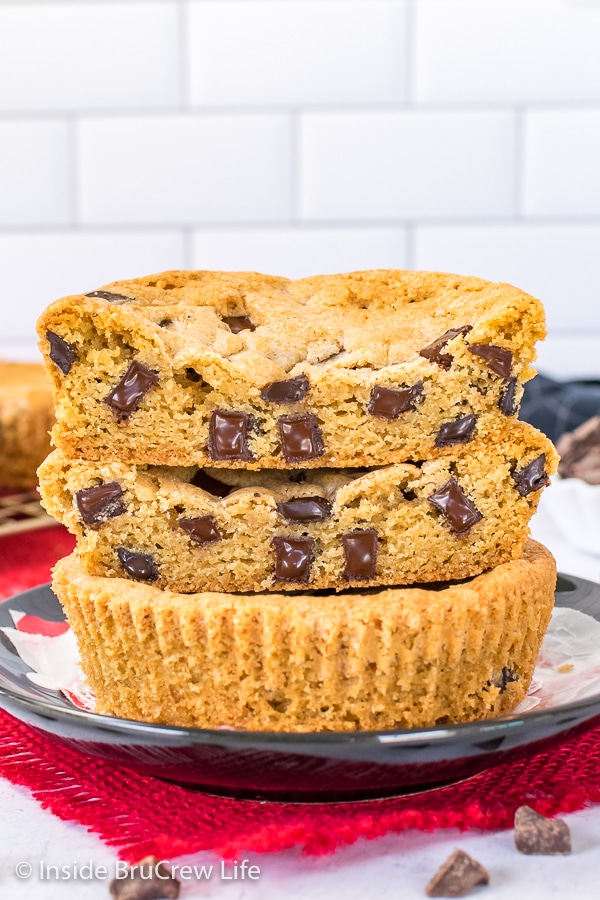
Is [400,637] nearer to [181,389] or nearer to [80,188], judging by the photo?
[181,389]

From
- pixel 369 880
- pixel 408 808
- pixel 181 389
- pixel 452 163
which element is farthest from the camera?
pixel 452 163

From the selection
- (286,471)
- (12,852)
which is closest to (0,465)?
(286,471)

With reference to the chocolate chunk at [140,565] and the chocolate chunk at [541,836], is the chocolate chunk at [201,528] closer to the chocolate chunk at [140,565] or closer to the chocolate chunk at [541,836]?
the chocolate chunk at [140,565]

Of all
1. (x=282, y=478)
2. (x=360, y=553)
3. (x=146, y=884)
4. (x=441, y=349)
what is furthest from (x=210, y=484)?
(x=146, y=884)

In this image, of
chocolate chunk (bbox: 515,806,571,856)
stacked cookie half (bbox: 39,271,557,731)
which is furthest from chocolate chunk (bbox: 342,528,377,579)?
chocolate chunk (bbox: 515,806,571,856)

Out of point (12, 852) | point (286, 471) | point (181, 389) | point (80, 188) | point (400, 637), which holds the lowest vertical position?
point (12, 852)
